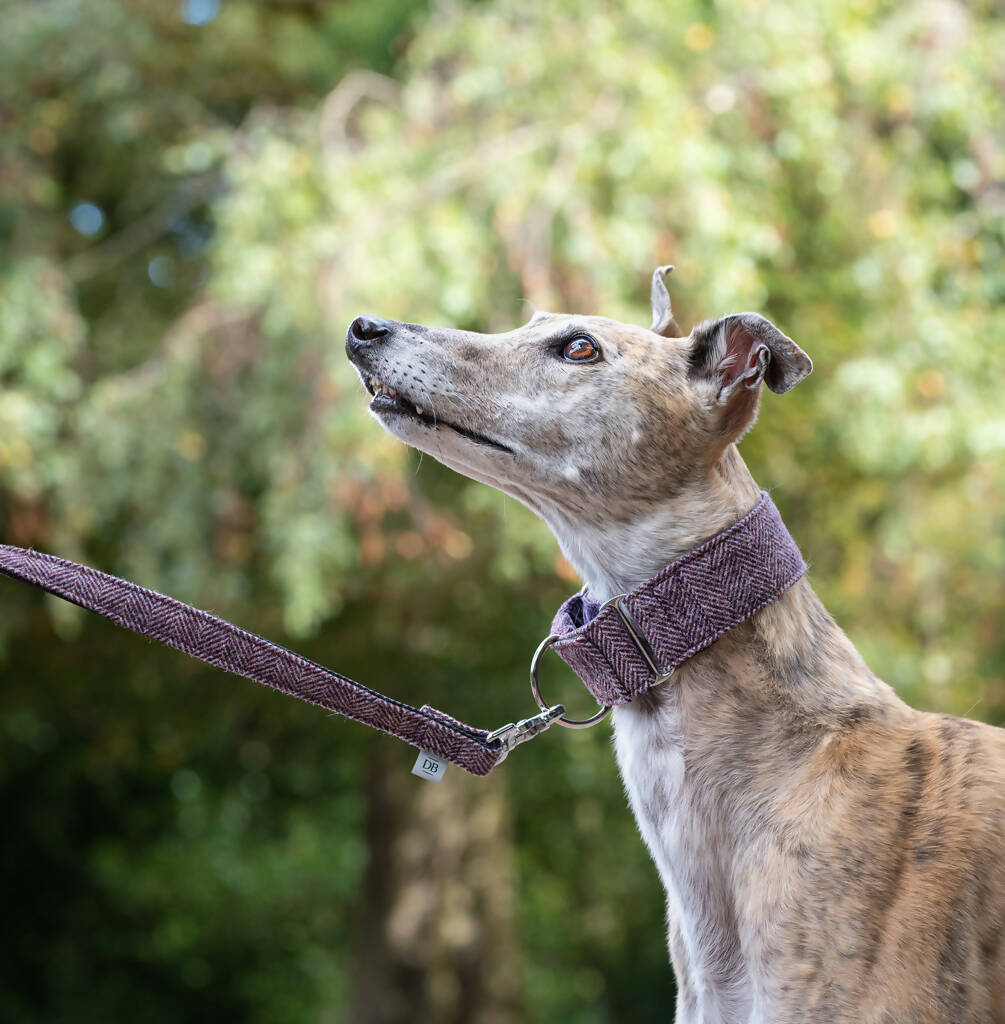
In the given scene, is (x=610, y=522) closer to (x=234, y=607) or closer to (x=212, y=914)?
(x=234, y=607)

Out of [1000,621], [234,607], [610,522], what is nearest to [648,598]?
[610,522]

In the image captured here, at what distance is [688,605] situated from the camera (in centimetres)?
228

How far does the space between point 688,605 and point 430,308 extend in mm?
4010

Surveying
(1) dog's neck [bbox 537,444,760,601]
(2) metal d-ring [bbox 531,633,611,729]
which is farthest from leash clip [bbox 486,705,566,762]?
(1) dog's neck [bbox 537,444,760,601]

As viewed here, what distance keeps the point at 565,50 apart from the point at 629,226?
1000mm

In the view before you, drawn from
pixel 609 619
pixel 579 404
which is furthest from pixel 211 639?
pixel 579 404

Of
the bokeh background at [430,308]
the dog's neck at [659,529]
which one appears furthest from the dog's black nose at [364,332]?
the bokeh background at [430,308]

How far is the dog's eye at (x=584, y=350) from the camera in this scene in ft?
8.43

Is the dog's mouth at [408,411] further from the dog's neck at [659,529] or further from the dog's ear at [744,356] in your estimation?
the dog's ear at [744,356]

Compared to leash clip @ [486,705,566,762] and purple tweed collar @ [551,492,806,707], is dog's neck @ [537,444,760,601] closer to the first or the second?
purple tweed collar @ [551,492,806,707]

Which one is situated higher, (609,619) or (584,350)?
(584,350)

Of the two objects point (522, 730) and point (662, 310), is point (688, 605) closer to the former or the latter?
point (522, 730)

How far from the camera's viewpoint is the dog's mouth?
251 cm

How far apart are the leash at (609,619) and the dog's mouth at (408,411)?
40 cm
